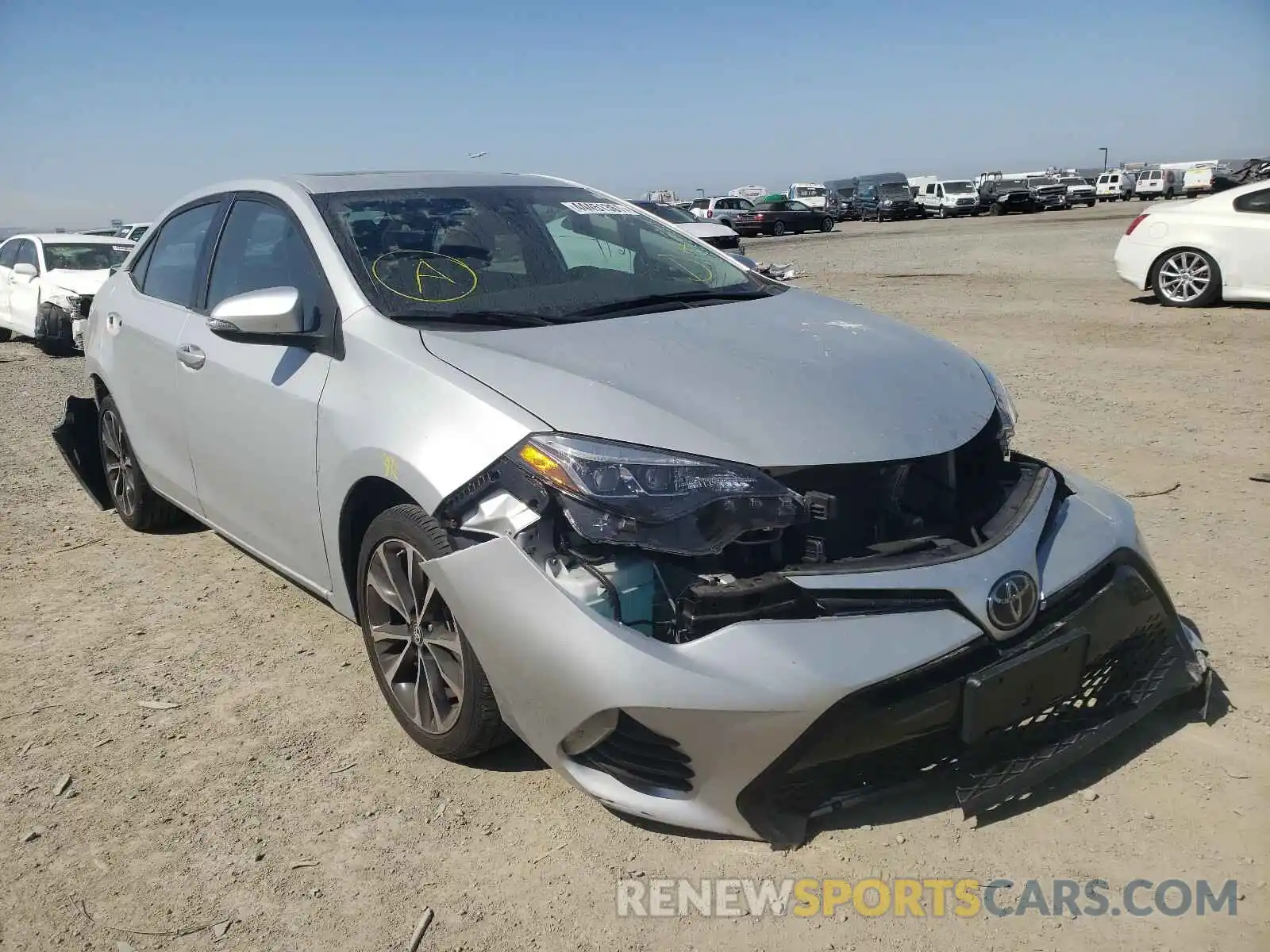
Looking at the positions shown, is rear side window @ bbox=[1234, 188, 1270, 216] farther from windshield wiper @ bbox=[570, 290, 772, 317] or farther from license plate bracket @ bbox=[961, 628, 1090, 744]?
license plate bracket @ bbox=[961, 628, 1090, 744]

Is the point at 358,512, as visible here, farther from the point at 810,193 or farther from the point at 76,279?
the point at 810,193

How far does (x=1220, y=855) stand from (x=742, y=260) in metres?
2.88

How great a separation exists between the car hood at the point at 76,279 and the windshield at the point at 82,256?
12cm

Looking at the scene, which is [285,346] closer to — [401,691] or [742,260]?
[401,691]

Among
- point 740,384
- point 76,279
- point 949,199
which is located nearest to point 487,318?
point 740,384

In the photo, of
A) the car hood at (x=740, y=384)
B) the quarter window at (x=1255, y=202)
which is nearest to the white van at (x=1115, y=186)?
the quarter window at (x=1255, y=202)

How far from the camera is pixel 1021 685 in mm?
2328

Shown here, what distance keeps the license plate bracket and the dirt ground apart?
0.35 metres

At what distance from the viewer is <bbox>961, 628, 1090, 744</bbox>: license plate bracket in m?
2.28

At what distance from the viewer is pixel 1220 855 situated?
2375 mm

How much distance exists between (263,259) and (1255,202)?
10578 millimetres

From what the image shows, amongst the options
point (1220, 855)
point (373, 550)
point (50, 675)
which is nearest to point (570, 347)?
point (373, 550)

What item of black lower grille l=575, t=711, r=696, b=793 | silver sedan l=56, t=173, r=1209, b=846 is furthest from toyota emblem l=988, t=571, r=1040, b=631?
black lower grille l=575, t=711, r=696, b=793

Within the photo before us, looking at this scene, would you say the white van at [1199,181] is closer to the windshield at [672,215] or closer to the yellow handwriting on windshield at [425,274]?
the windshield at [672,215]
